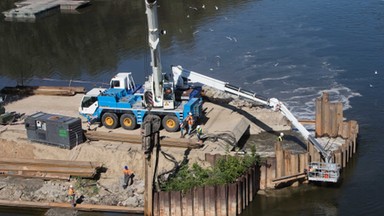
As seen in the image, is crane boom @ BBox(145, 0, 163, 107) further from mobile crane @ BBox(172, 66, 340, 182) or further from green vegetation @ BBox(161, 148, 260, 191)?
green vegetation @ BBox(161, 148, 260, 191)

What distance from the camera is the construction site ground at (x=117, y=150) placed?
136 ft

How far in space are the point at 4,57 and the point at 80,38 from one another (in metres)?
10.3

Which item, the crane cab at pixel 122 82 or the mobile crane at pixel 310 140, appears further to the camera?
the crane cab at pixel 122 82

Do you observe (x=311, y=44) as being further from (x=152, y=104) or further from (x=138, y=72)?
(x=152, y=104)

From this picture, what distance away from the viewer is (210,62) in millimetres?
70438

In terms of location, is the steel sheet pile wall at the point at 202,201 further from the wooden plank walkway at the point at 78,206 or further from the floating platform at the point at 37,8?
A: the floating platform at the point at 37,8

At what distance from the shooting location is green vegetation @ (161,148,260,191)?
127 ft

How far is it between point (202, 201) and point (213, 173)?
2.35 metres

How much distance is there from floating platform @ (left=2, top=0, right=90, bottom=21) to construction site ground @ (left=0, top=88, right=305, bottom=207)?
50150 millimetres

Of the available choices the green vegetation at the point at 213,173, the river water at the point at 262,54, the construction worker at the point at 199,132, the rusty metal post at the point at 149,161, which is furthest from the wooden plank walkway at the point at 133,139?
the river water at the point at 262,54

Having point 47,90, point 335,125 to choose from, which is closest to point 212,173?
point 335,125

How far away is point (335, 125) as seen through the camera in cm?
4650

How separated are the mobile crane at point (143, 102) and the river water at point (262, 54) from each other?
28.2ft

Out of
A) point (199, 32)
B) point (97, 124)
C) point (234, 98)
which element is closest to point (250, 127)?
point (234, 98)
